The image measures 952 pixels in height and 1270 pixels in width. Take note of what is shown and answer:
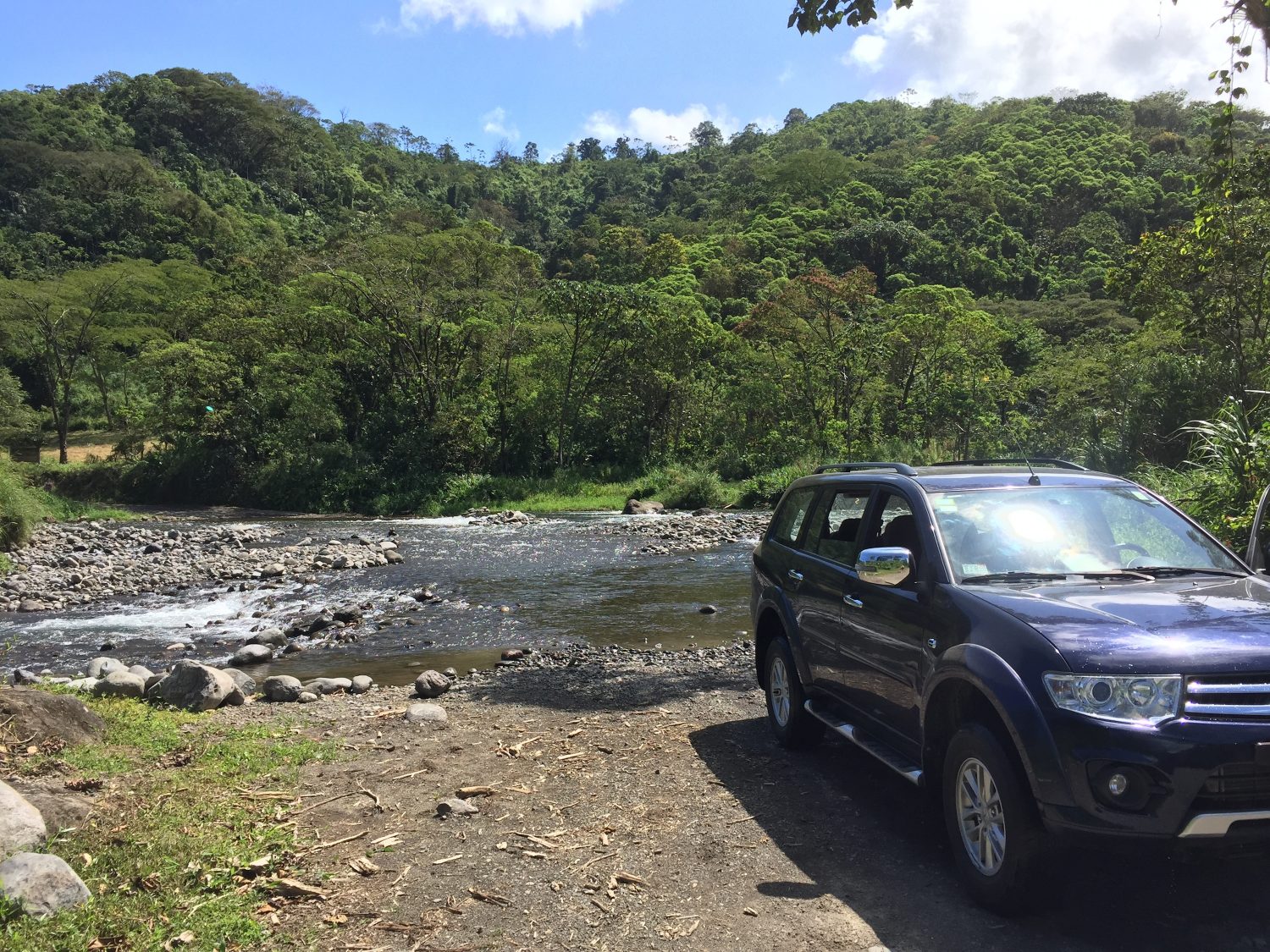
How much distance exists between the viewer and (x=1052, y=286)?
198 feet

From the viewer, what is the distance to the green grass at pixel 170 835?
3.43 meters

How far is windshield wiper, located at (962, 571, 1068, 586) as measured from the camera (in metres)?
4.09

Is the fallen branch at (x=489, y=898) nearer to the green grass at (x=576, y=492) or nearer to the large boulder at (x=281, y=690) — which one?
the large boulder at (x=281, y=690)

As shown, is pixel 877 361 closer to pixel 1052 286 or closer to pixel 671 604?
pixel 671 604

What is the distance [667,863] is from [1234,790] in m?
2.40

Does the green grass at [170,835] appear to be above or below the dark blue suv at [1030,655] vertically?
below

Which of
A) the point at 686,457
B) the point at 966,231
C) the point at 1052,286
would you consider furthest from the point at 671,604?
the point at 966,231

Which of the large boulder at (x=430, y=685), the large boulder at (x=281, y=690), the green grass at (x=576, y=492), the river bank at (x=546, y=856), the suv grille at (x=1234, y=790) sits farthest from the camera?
the green grass at (x=576, y=492)

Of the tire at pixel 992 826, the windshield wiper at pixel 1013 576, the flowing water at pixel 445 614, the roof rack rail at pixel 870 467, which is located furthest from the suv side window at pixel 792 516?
the flowing water at pixel 445 614

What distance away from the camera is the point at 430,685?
8734 millimetres

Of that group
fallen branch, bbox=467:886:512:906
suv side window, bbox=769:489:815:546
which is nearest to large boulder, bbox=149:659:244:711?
fallen branch, bbox=467:886:512:906

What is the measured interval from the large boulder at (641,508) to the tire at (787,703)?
23.0 m

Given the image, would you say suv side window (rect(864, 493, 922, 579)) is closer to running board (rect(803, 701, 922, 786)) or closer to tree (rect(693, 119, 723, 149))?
running board (rect(803, 701, 922, 786))

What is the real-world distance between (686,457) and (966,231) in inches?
1598
